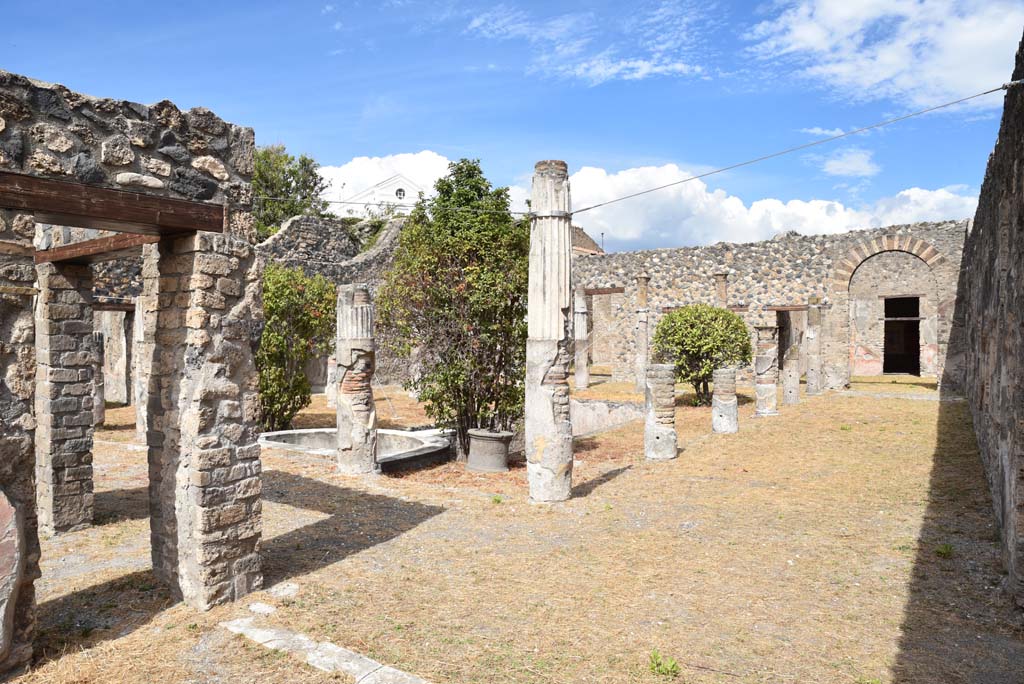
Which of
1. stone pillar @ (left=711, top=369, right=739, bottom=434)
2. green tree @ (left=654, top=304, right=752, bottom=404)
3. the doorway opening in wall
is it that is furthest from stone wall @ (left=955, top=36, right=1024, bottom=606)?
the doorway opening in wall

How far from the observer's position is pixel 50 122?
365cm

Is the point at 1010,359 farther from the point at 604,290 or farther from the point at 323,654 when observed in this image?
the point at 604,290

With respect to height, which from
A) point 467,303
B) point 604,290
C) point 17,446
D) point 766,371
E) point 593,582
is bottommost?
point 593,582

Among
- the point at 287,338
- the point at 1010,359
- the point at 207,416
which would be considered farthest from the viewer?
the point at 287,338

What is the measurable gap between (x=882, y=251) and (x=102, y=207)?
67.7ft

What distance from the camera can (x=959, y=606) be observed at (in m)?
4.38

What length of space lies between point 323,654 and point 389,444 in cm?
732

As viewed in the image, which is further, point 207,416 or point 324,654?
point 207,416

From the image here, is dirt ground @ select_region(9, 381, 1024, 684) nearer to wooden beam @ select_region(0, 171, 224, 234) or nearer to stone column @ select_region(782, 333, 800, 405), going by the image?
wooden beam @ select_region(0, 171, 224, 234)

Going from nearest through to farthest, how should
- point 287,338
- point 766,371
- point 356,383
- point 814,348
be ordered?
point 356,383 → point 287,338 → point 766,371 → point 814,348

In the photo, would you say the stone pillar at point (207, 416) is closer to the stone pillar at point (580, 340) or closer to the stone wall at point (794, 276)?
the stone pillar at point (580, 340)

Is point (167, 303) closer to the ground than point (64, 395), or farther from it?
farther from it

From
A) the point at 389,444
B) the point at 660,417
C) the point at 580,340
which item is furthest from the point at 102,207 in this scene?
the point at 580,340

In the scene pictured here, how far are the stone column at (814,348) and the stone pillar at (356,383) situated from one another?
12795 mm
